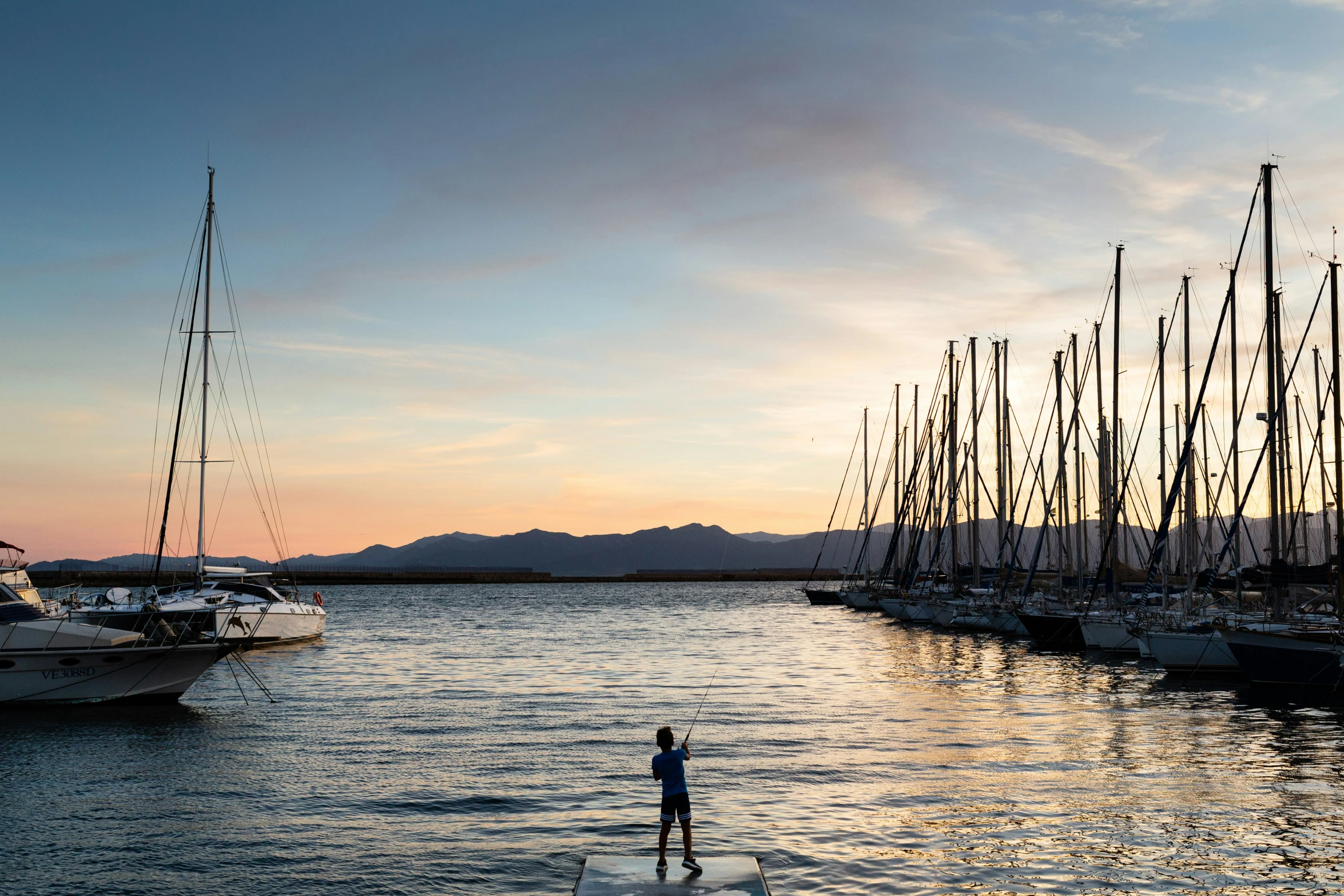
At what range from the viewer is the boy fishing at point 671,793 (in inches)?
526

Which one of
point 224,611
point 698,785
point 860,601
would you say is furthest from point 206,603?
point 860,601

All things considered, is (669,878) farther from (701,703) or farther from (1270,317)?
(1270,317)

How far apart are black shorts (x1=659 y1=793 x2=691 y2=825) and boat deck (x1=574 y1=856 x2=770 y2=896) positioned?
2.04 feet

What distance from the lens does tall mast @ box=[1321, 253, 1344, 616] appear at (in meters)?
32.0

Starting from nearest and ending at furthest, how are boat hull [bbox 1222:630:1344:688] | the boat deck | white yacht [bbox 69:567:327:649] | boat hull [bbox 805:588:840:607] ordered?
the boat deck, boat hull [bbox 1222:630:1344:688], white yacht [bbox 69:567:327:649], boat hull [bbox 805:588:840:607]

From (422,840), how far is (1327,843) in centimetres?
1395

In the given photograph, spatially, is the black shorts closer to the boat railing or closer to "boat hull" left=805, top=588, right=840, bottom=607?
the boat railing

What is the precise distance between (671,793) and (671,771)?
0.27m

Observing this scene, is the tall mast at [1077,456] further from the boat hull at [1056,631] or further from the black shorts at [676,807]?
the black shorts at [676,807]

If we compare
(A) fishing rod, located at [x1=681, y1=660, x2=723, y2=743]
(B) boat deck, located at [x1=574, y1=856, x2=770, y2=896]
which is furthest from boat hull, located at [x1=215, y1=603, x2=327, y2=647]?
(B) boat deck, located at [x1=574, y1=856, x2=770, y2=896]

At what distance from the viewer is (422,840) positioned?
16656mm

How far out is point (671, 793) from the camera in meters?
13.4

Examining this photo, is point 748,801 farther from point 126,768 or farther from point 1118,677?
point 1118,677

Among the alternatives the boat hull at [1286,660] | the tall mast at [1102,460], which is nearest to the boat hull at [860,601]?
the tall mast at [1102,460]
